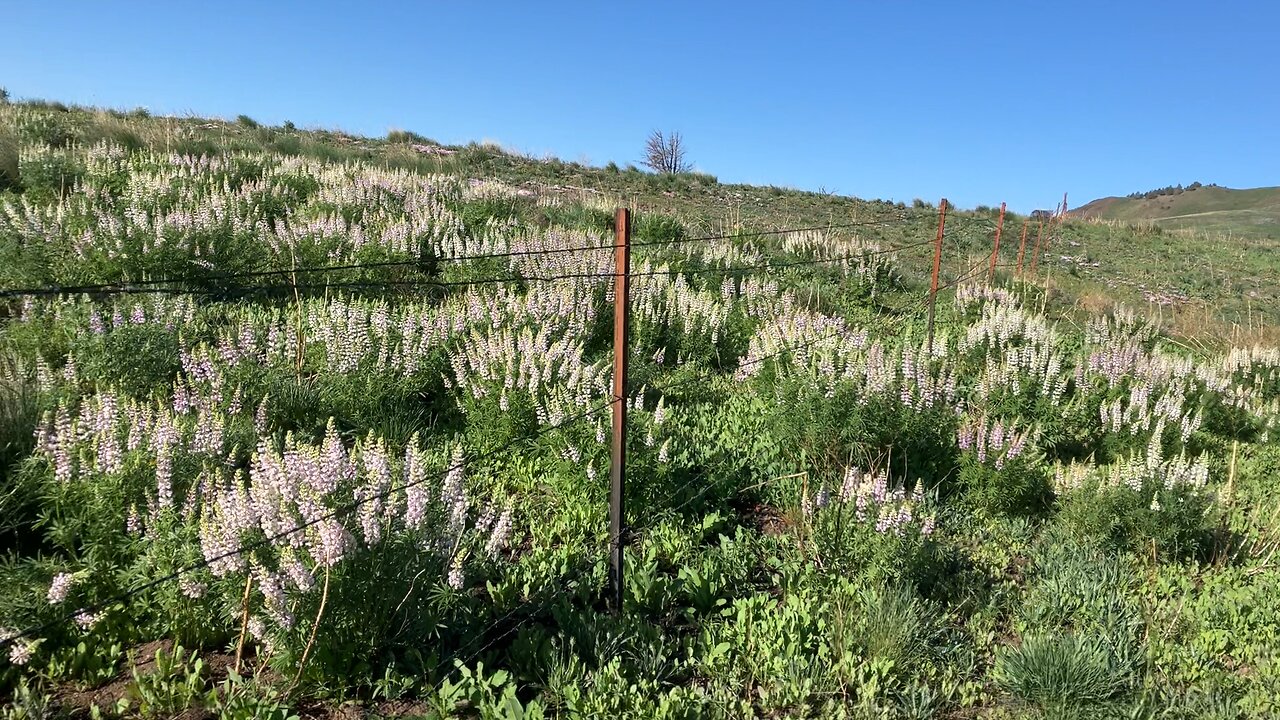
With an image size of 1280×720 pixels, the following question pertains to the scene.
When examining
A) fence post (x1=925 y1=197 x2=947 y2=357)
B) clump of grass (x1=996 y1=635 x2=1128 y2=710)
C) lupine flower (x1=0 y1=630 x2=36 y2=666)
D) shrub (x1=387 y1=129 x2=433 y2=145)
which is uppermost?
shrub (x1=387 y1=129 x2=433 y2=145)

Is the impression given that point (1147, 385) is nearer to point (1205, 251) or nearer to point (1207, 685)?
point (1207, 685)

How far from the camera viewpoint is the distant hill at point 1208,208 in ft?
181

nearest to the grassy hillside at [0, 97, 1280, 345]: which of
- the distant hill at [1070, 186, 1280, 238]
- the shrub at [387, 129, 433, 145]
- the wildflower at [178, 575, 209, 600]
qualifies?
the shrub at [387, 129, 433, 145]

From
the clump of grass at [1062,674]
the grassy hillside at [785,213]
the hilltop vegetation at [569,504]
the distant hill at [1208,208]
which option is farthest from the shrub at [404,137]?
the distant hill at [1208,208]

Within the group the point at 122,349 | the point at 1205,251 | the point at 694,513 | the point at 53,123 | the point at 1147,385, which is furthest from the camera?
the point at 1205,251

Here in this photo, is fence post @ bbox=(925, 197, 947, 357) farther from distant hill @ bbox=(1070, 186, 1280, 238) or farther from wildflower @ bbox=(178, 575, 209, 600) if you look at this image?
distant hill @ bbox=(1070, 186, 1280, 238)

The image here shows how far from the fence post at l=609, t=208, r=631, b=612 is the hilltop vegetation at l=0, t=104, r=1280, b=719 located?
7.9 inches

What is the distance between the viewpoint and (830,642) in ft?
12.3

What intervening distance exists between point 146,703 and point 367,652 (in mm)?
844

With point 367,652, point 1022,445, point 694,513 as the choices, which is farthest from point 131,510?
point 1022,445

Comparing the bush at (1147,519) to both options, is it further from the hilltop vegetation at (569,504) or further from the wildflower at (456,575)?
the wildflower at (456,575)

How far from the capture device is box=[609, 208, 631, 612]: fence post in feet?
12.3

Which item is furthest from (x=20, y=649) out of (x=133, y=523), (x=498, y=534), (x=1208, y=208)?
(x=1208, y=208)

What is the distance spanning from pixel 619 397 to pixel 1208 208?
96717 mm
